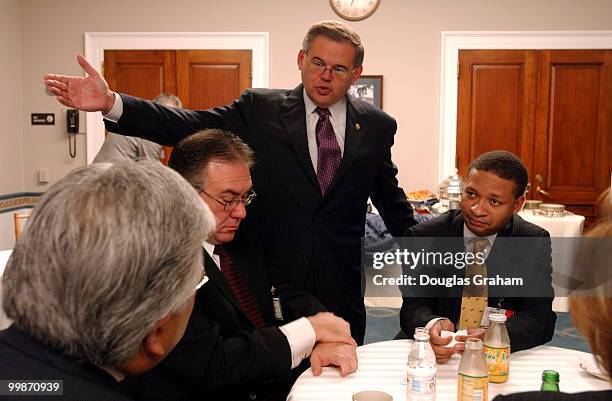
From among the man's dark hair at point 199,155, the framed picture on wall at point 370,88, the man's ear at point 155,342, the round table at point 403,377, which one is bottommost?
the round table at point 403,377

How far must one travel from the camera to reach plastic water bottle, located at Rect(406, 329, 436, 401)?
1452 mm

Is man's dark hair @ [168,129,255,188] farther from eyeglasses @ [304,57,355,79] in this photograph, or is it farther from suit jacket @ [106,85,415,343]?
eyeglasses @ [304,57,355,79]

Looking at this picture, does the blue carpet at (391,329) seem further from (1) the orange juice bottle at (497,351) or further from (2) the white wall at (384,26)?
(1) the orange juice bottle at (497,351)

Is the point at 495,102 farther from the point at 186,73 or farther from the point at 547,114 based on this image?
the point at 186,73

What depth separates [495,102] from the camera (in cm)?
591

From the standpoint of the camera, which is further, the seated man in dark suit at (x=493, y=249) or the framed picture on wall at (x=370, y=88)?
the framed picture on wall at (x=370, y=88)

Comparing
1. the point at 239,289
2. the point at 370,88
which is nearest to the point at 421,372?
the point at 239,289

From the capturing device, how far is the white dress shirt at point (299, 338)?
1625 millimetres

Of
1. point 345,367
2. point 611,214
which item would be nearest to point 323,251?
point 345,367

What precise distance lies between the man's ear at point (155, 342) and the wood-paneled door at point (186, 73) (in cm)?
524

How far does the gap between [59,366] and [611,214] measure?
0.76 m

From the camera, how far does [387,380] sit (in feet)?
5.37

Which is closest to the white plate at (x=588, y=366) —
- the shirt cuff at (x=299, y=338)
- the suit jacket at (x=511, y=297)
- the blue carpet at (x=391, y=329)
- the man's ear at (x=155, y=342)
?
the suit jacket at (x=511, y=297)

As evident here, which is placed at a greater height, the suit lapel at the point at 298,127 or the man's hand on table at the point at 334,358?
the suit lapel at the point at 298,127
